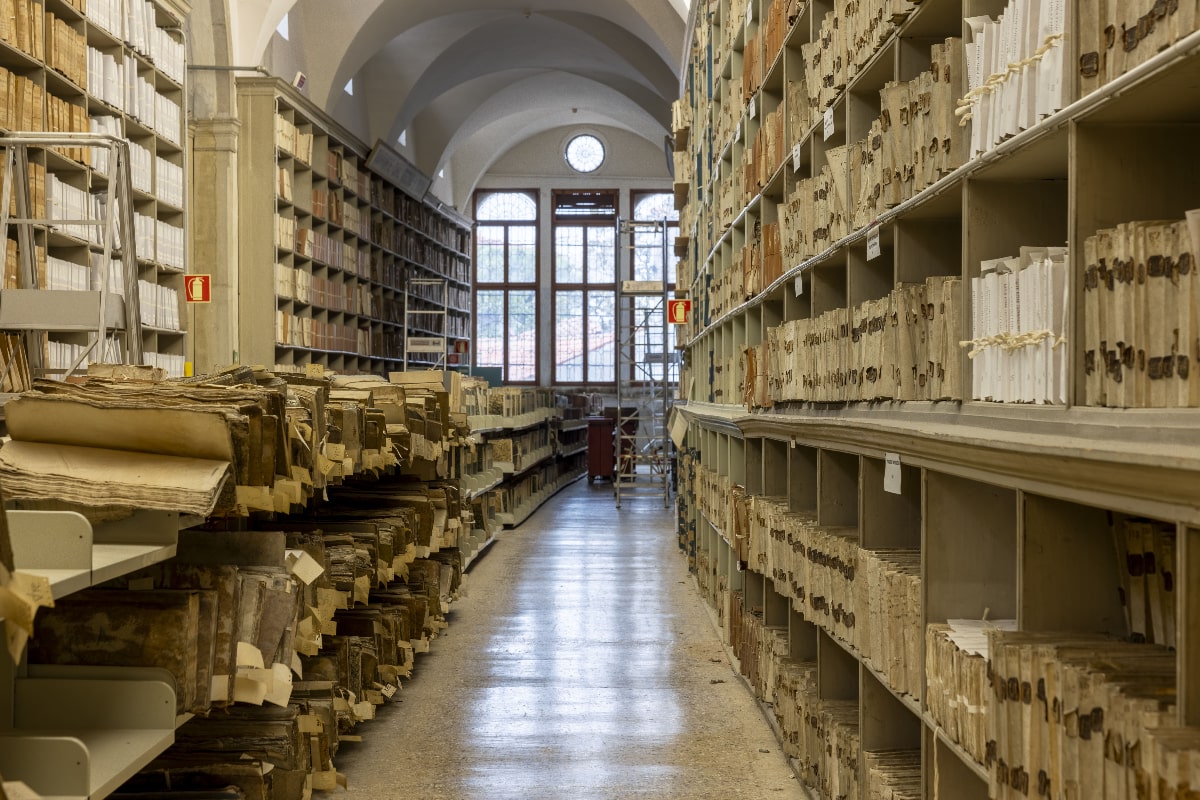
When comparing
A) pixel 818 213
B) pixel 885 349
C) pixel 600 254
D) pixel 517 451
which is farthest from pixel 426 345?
pixel 600 254

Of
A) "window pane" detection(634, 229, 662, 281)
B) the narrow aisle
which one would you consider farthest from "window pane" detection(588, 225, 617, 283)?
the narrow aisle

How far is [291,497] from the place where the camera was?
307cm

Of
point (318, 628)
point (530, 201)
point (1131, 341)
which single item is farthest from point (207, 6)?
point (530, 201)

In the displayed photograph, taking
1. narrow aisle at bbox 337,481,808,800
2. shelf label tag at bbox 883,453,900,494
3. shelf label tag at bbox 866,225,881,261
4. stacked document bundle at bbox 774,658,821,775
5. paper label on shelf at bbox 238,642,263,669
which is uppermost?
shelf label tag at bbox 866,225,881,261

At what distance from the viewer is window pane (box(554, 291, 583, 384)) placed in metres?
25.0

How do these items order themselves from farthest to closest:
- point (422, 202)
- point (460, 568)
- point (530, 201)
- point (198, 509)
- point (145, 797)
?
1. point (530, 201)
2. point (422, 202)
3. point (460, 568)
4. point (145, 797)
5. point (198, 509)

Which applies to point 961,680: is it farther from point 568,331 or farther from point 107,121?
point 568,331

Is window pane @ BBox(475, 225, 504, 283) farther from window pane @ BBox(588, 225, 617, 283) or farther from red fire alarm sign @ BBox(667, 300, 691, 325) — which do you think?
red fire alarm sign @ BBox(667, 300, 691, 325)

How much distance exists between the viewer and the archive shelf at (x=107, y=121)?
6816 mm

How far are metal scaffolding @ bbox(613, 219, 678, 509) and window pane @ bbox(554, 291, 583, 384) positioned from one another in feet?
3.34

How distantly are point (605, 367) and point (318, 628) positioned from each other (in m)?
21.3

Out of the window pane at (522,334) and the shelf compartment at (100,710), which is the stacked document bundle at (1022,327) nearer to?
the shelf compartment at (100,710)

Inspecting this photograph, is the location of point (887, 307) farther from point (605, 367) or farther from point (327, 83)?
point (605, 367)

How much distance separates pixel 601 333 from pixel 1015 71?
22.8m
